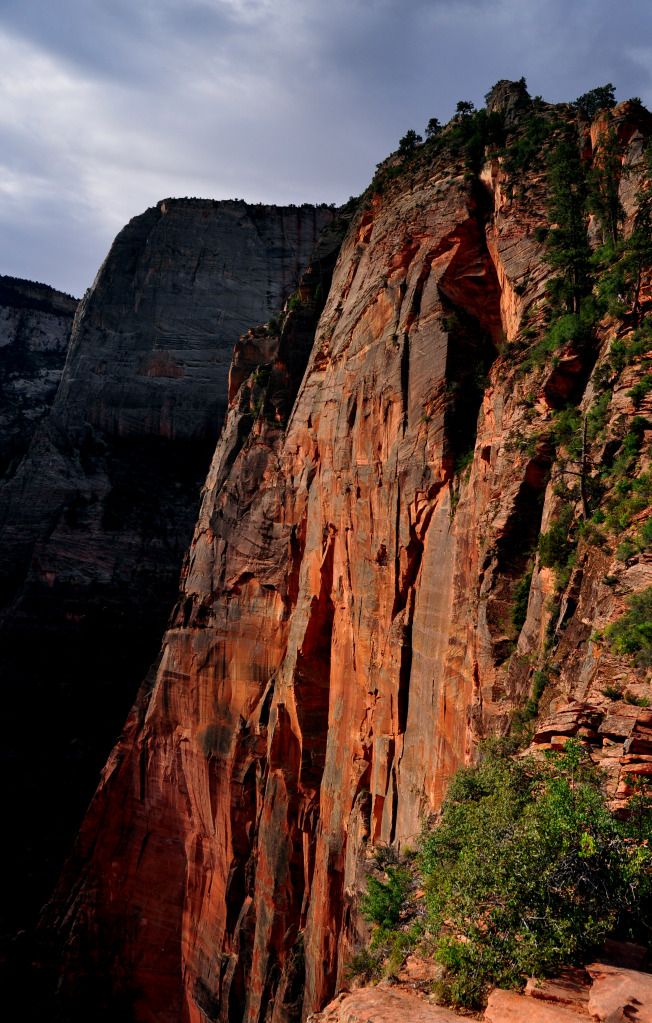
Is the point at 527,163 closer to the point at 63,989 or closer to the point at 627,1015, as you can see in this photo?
the point at 627,1015

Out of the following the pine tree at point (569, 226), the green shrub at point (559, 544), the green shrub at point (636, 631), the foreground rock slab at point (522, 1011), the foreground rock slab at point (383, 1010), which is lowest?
the foreground rock slab at point (383, 1010)

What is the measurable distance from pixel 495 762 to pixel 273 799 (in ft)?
63.3

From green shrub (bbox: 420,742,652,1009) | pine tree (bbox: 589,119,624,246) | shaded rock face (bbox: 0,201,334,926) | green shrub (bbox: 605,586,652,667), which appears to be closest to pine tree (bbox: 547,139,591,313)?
pine tree (bbox: 589,119,624,246)

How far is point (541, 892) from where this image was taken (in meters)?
9.61

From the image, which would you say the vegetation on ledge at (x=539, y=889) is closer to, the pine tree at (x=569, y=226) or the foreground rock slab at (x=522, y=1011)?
the foreground rock slab at (x=522, y=1011)

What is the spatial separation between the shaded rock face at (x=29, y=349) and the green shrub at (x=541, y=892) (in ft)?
230

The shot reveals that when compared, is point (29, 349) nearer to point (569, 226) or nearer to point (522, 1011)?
point (569, 226)

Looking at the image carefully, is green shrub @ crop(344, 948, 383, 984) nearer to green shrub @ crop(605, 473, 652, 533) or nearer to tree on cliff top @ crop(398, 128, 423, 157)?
green shrub @ crop(605, 473, 652, 533)

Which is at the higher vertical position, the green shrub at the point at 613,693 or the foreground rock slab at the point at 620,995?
the green shrub at the point at 613,693

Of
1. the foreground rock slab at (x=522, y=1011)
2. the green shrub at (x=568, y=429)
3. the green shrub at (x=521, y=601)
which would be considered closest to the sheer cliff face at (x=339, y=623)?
the green shrub at (x=521, y=601)

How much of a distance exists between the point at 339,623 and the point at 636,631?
638 inches

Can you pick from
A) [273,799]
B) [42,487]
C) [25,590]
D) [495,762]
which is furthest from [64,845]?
[495,762]

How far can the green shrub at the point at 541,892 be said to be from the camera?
9.34m

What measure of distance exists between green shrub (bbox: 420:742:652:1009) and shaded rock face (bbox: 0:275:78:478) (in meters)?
70.1
